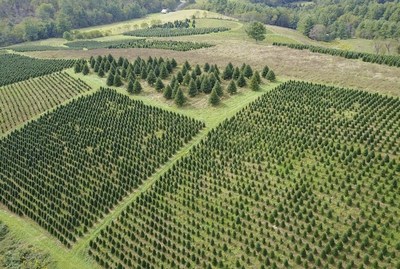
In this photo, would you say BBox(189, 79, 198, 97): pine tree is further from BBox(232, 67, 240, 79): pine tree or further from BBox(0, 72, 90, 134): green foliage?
BBox(0, 72, 90, 134): green foliage

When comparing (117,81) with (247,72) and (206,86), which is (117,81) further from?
(247,72)

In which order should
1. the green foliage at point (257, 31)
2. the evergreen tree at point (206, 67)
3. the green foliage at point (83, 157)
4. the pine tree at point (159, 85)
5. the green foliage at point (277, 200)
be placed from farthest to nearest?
1. the green foliage at point (257, 31)
2. the evergreen tree at point (206, 67)
3. the pine tree at point (159, 85)
4. the green foliage at point (83, 157)
5. the green foliage at point (277, 200)

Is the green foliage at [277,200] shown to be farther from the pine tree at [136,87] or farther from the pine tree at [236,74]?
the pine tree at [136,87]

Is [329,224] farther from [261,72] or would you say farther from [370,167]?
[261,72]

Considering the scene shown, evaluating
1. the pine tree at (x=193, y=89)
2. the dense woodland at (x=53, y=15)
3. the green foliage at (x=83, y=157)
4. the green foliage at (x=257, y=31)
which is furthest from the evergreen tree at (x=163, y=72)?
the dense woodland at (x=53, y=15)

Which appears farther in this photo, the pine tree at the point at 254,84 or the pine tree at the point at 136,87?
the pine tree at the point at 136,87

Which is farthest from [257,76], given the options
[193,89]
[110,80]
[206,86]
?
[110,80]

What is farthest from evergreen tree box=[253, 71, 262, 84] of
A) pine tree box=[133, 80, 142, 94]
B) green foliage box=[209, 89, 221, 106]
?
pine tree box=[133, 80, 142, 94]

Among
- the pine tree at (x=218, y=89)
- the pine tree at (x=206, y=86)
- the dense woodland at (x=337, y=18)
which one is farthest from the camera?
the dense woodland at (x=337, y=18)
